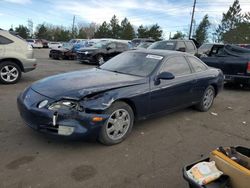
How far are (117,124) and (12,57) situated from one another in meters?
5.40

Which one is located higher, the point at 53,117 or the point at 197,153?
the point at 53,117

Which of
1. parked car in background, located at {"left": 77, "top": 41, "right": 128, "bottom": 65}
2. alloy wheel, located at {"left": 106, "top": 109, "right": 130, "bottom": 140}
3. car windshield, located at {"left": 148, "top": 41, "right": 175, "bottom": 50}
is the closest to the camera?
alloy wheel, located at {"left": 106, "top": 109, "right": 130, "bottom": 140}

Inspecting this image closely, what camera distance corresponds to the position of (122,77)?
434 cm

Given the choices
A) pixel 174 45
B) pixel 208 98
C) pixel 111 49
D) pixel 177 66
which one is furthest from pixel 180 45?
pixel 177 66

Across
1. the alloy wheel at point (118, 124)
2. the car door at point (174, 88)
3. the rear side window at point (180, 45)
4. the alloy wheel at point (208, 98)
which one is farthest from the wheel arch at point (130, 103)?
the rear side window at point (180, 45)

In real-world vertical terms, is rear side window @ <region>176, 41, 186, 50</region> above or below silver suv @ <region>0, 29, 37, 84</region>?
above

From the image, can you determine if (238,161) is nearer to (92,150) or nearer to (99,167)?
(99,167)

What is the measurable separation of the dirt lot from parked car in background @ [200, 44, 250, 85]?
11.3 ft

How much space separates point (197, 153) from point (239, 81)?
5666mm

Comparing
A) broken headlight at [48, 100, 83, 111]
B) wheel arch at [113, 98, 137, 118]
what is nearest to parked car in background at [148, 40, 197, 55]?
wheel arch at [113, 98, 137, 118]

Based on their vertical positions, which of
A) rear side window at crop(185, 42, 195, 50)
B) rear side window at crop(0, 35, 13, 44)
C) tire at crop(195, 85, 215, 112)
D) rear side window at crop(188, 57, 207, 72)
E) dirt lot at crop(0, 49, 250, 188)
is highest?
rear side window at crop(185, 42, 195, 50)

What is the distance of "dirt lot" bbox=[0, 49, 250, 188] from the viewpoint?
296 cm

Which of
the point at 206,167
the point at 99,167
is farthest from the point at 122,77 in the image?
the point at 206,167

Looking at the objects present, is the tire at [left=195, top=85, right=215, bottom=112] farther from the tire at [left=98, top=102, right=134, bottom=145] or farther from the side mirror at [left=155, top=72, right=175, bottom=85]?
the tire at [left=98, top=102, right=134, bottom=145]
